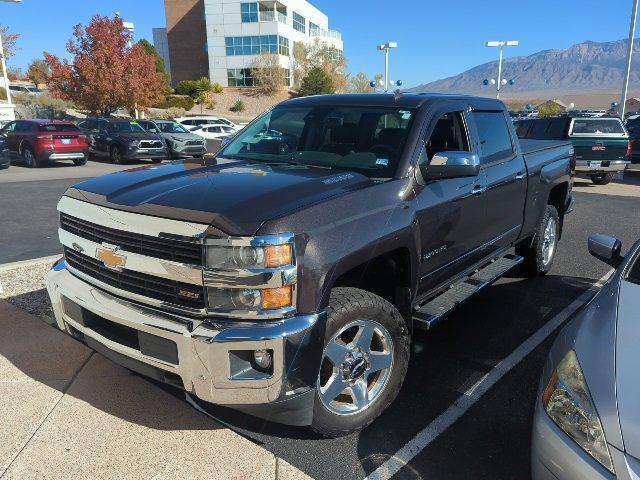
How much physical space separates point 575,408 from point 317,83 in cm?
5624

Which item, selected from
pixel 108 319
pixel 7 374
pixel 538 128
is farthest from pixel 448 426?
pixel 538 128

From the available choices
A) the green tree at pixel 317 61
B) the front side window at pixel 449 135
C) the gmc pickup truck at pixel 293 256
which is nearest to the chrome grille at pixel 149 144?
the gmc pickup truck at pixel 293 256

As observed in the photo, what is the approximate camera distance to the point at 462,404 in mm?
3393

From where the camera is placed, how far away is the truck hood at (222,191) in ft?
8.25

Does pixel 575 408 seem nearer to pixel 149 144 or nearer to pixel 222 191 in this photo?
pixel 222 191

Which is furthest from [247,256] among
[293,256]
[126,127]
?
[126,127]

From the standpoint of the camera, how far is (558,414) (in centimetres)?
218

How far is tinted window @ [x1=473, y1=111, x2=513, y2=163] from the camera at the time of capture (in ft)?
14.2

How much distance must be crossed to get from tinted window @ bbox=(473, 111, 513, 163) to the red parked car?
16.1 m

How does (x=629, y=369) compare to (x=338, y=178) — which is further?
(x=338, y=178)

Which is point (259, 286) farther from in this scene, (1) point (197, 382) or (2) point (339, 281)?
(2) point (339, 281)

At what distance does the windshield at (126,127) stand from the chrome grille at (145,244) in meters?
17.7

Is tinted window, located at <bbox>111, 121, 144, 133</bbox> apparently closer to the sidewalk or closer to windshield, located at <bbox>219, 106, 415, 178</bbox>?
windshield, located at <bbox>219, 106, 415, 178</bbox>

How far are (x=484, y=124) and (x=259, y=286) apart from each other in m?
2.93
